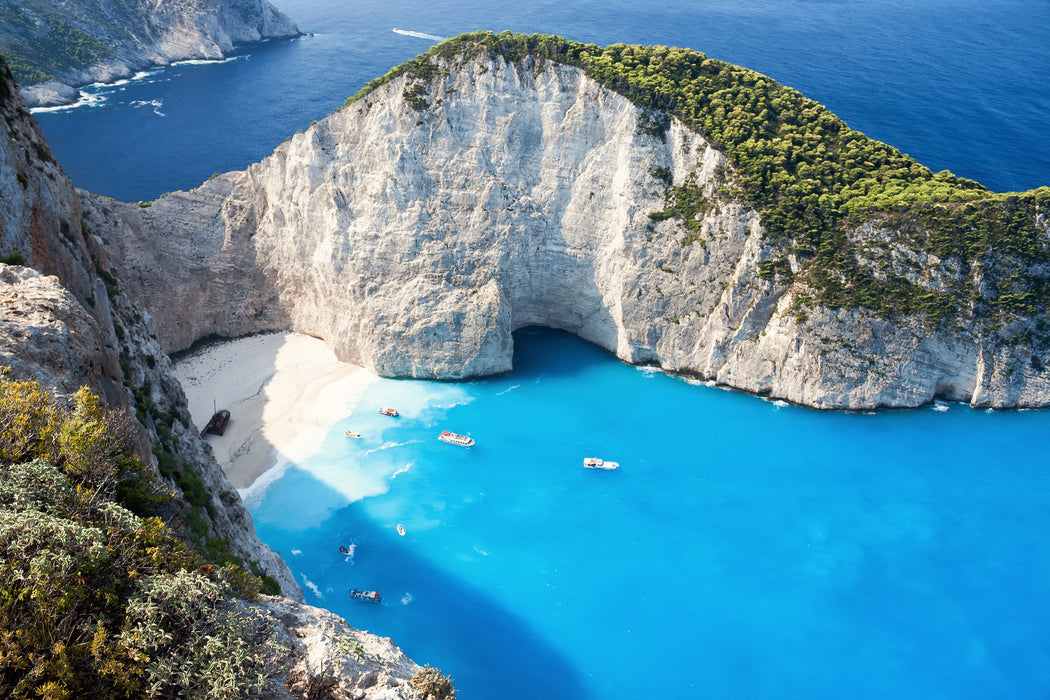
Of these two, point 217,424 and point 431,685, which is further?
point 217,424

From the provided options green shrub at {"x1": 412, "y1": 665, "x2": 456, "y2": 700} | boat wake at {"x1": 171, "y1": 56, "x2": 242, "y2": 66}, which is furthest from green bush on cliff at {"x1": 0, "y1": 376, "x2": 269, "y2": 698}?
boat wake at {"x1": 171, "y1": 56, "x2": 242, "y2": 66}

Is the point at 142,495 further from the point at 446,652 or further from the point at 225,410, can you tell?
the point at 225,410

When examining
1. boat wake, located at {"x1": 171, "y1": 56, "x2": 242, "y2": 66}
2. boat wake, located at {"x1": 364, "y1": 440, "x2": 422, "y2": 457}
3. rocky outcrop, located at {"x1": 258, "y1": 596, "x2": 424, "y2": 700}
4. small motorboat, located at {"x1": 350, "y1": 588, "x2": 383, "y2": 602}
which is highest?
boat wake, located at {"x1": 171, "y1": 56, "x2": 242, "y2": 66}

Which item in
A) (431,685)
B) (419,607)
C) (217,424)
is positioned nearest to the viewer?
(431,685)

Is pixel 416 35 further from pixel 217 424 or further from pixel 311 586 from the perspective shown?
pixel 311 586

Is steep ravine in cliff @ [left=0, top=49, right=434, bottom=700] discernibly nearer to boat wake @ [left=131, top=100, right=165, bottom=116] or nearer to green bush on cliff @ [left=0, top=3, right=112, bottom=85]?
boat wake @ [left=131, top=100, right=165, bottom=116]

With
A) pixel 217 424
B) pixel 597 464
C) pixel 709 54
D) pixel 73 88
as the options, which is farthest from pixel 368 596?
pixel 73 88
